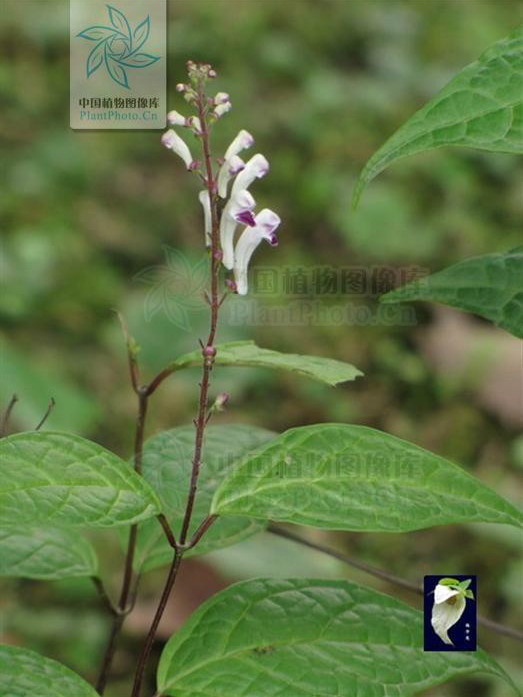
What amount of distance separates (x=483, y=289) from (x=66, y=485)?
44cm

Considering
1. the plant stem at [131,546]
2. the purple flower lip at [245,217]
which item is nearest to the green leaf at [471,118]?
the purple flower lip at [245,217]

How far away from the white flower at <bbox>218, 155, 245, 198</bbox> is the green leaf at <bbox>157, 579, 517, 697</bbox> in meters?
0.37

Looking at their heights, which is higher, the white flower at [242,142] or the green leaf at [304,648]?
the white flower at [242,142]

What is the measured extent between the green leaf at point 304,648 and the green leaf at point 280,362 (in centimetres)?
21

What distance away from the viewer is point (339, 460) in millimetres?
821

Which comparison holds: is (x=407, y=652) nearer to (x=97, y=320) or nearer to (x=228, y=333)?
(x=228, y=333)

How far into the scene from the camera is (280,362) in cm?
84

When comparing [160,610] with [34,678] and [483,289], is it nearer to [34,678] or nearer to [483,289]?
[34,678]

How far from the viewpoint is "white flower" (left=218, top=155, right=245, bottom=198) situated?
0.83m

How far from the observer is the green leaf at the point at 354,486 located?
777 millimetres

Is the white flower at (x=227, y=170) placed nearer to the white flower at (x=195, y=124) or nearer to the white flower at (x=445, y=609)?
the white flower at (x=195, y=124)

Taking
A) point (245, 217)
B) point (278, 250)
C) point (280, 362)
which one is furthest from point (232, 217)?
point (278, 250)

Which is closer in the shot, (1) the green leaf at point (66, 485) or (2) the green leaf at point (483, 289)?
(1) the green leaf at point (66, 485)

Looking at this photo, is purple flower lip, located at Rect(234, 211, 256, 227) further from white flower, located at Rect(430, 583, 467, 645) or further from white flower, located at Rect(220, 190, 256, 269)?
white flower, located at Rect(430, 583, 467, 645)
